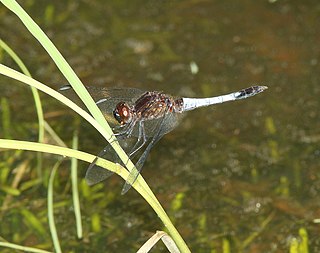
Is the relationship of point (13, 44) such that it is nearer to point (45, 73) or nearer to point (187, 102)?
point (45, 73)

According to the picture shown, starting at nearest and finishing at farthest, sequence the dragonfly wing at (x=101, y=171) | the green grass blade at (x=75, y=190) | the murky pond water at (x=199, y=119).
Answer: the dragonfly wing at (x=101, y=171) < the green grass blade at (x=75, y=190) < the murky pond water at (x=199, y=119)

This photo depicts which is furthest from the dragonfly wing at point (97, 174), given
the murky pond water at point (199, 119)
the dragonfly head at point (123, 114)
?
the murky pond water at point (199, 119)

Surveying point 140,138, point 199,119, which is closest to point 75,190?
point 140,138

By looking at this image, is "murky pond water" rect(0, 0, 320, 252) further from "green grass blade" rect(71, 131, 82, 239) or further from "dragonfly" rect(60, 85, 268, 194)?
"dragonfly" rect(60, 85, 268, 194)

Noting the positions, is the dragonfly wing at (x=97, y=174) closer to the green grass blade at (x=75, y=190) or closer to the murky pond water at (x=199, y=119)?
the green grass blade at (x=75, y=190)

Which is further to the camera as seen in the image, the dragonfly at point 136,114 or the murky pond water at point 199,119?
the murky pond water at point 199,119

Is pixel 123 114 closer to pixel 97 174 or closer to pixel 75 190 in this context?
pixel 97 174
